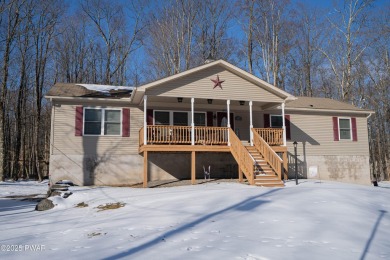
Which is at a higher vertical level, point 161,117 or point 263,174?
point 161,117

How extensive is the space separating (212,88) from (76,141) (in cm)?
678

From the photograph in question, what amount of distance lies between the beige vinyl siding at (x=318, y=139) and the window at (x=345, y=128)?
0.87 ft

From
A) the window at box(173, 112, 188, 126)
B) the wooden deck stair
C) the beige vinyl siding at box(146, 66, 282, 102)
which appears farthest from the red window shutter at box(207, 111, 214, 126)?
the wooden deck stair

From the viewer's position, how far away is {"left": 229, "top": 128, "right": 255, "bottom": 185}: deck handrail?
13188mm

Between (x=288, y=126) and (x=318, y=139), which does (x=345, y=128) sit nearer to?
(x=318, y=139)

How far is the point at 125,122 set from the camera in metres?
16.3

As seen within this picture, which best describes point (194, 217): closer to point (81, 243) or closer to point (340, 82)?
point (81, 243)

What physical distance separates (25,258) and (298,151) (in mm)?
16234

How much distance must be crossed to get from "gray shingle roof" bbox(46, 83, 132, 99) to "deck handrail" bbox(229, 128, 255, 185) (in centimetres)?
597

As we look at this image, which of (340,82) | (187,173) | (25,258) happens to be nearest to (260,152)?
(187,173)

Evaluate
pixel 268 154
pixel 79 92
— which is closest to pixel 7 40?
pixel 79 92

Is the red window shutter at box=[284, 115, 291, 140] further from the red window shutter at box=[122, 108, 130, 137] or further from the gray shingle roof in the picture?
the gray shingle roof

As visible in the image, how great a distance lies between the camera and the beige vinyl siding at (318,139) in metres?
19.0

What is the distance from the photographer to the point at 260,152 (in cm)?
1512
